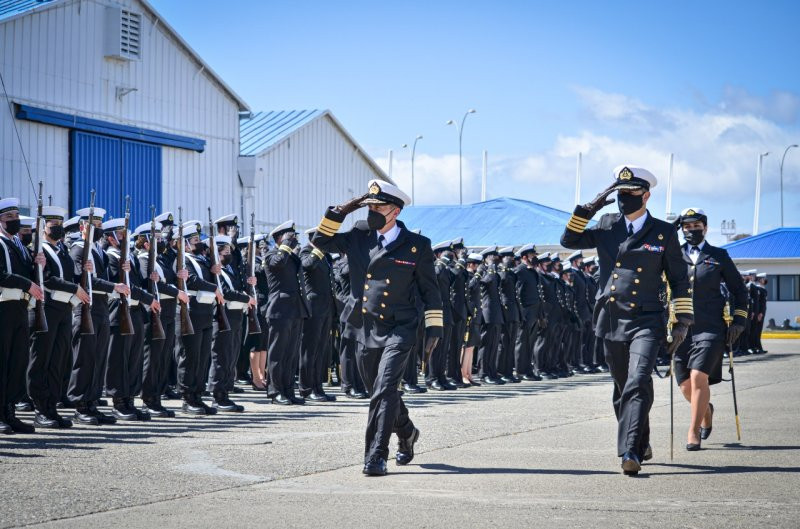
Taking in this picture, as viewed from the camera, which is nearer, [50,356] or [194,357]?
[50,356]

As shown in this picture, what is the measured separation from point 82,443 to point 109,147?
17.4 metres

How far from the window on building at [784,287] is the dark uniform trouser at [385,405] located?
4794 centimetres

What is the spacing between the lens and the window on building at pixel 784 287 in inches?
2120

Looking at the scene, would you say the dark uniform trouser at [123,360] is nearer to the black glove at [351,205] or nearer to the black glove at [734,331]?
the black glove at [351,205]

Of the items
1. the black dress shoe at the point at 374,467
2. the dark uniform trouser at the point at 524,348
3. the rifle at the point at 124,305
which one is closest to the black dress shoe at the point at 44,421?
the rifle at the point at 124,305

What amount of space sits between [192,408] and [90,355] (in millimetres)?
1551

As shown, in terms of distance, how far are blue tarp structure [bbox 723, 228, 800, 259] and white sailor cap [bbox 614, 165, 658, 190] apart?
152ft

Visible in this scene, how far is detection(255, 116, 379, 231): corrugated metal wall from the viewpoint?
109 feet

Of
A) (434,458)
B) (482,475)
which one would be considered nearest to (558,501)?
(482,475)

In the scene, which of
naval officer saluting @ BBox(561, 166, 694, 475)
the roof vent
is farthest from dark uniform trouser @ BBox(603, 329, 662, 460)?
the roof vent

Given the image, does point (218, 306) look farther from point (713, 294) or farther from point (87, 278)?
point (713, 294)

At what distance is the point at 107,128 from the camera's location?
26281 mm

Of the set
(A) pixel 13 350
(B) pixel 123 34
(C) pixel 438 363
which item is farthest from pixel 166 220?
(B) pixel 123 34

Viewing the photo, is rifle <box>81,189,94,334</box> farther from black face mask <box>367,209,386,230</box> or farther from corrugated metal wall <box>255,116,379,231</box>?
corrugated metal wall <box>255,116,379,231</box>
